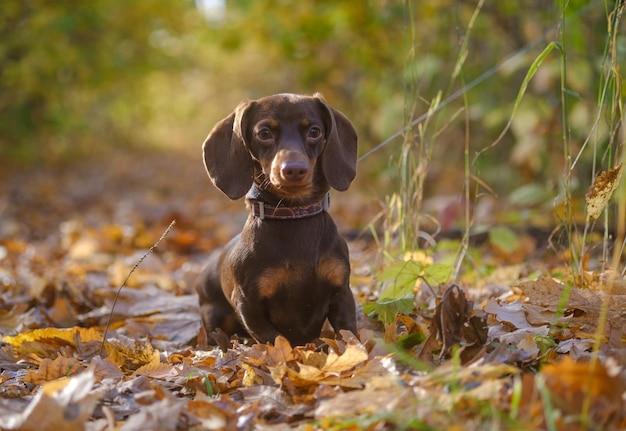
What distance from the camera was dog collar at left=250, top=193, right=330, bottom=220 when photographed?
2.97 meters

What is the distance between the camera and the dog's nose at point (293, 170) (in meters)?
2.74

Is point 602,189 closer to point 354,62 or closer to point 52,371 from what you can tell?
point 52,371

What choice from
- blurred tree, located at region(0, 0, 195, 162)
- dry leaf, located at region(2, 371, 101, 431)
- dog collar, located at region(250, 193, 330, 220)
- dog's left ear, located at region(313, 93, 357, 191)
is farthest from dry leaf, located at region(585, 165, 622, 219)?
blurred tree, located at region(0, 0, 195, 162)

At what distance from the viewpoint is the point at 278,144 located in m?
2.96

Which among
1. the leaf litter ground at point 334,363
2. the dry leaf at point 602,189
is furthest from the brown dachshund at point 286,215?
the dry leaf at point 602,189

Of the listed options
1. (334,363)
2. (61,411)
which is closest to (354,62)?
(334,363)

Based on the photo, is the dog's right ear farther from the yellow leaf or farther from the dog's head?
the yellow leaf

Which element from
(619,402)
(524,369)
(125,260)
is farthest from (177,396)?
(125,260)

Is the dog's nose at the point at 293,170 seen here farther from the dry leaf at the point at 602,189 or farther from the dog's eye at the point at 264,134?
the dry leaf at the point at 602,189

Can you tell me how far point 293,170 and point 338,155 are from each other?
367 mm

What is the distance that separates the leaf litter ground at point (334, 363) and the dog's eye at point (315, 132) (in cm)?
76

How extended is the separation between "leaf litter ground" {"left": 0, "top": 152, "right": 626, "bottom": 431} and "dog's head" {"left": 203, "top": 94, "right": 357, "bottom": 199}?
626 millimetres

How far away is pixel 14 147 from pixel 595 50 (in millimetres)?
9922

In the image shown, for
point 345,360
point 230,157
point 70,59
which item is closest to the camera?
point 345,360
